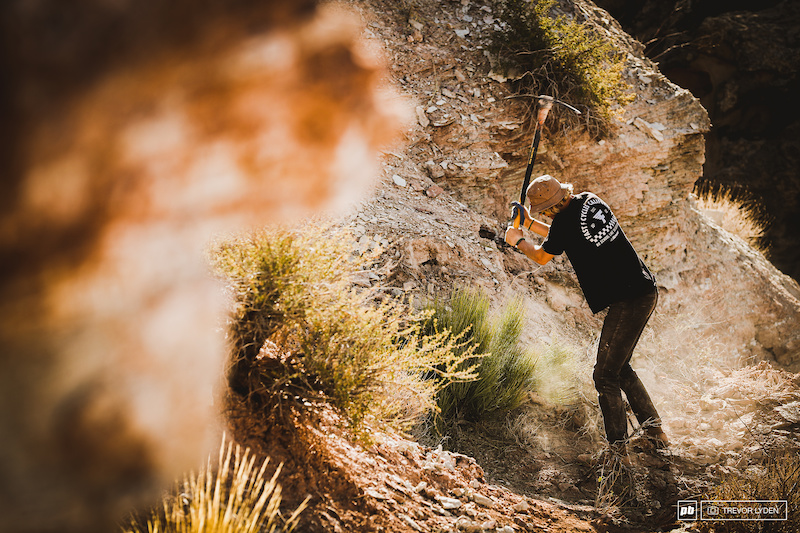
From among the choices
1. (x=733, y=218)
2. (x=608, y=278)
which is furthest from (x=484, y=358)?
(x=733, y=218)

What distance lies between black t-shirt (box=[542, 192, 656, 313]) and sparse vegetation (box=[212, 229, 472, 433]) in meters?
1.84

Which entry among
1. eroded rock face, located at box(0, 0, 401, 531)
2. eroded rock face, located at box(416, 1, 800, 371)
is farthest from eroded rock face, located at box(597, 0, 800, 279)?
eroded rock face, located at box(0, 0, 401, 531)

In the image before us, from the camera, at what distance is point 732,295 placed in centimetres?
739

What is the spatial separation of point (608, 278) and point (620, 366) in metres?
0.65

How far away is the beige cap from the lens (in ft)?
12.0

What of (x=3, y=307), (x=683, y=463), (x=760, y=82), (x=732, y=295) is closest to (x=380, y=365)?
(x=3, y=307)

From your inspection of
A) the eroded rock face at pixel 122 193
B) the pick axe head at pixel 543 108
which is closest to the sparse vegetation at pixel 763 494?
the eroded rock face at pixel 122 193

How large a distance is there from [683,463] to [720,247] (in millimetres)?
5110

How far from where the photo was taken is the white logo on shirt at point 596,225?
3578 millimetres

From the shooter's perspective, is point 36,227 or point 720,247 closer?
point 36,227

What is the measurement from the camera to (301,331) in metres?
2.27

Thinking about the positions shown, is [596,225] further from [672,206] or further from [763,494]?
[672,206]

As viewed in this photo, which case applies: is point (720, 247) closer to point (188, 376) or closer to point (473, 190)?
point (473, 190)

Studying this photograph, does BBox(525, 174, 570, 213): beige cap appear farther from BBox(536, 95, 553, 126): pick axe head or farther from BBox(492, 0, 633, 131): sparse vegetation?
BBox(492, 0, 633, 131): sparse vegetation
